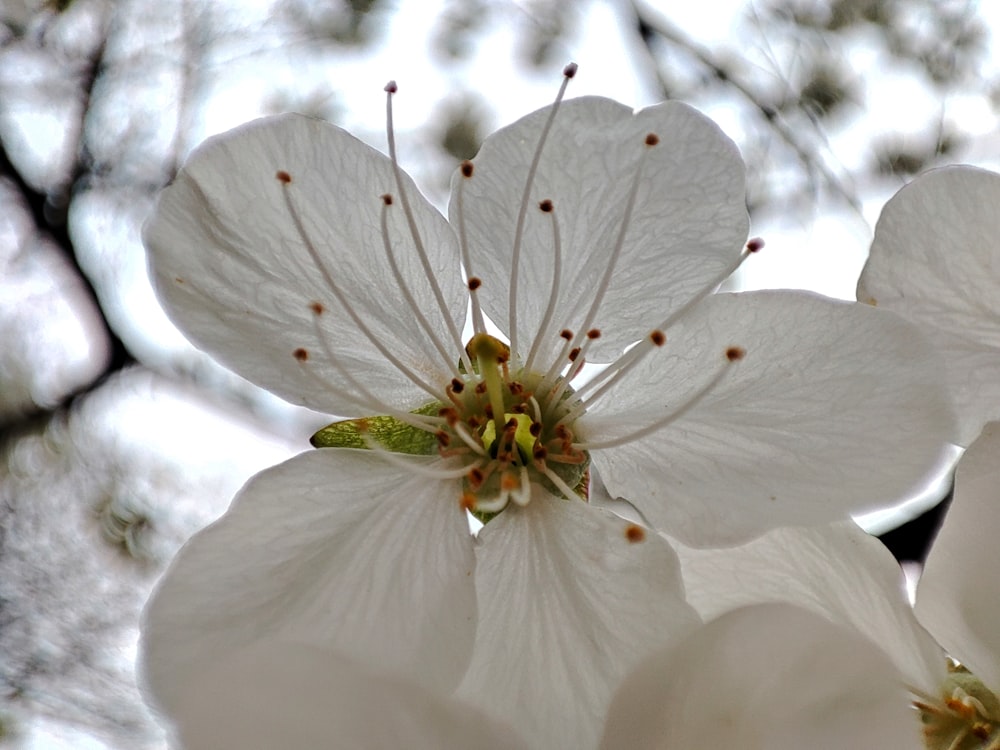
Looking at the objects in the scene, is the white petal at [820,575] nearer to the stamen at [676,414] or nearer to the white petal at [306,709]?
the stamen at [676,414]

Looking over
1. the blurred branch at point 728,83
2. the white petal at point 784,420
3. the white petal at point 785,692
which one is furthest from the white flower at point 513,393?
the blurred branch at point 728,83

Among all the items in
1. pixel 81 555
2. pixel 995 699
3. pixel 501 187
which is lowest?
pixel 81 555

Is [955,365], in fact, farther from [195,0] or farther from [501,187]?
[195,0]

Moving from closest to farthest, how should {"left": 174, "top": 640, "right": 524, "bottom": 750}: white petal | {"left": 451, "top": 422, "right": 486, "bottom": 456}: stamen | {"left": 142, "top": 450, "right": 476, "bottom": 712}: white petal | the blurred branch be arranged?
{"left": 174, "top": 640, "right": 524, "bottom": 750}: white petal → {"left": 142, "top": 450, "right": 476, "bottom": 712}: white petal → {"left": 451, "top": 422, "right": 486, "bottom": 456}: stamen → the blurred branch

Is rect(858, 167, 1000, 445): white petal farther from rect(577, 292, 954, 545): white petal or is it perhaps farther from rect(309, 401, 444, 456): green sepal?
rect(309, 401, 444, 456): green sepal

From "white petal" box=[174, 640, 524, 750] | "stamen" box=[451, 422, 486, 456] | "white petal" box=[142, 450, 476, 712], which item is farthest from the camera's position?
"stamen" box=[451, 422, 486, 456]

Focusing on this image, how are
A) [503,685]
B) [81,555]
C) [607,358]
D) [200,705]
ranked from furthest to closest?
[81,555], [607,358], [503,685], [200,705]

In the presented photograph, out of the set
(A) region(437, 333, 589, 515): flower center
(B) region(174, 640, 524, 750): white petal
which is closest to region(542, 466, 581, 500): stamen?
(A) region(437, 333, 589, 515): flower center

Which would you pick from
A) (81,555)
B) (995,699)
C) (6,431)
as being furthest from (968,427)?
(6,431)
